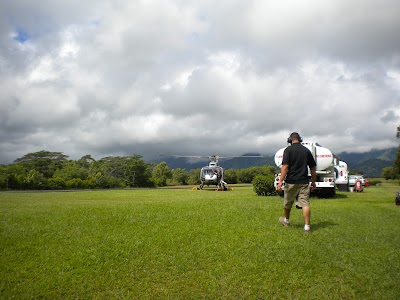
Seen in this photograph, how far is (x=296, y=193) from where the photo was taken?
28.4ft

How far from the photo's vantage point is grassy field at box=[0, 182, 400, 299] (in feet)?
16.6

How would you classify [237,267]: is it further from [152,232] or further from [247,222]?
[247,222]

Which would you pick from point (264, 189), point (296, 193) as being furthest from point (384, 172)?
point (296, 193)

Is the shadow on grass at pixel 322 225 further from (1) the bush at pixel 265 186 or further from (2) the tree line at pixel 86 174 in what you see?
(2) the tree line at pixel 86 174

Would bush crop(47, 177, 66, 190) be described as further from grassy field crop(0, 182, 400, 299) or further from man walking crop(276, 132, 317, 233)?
man walking crop(276, 132, 317, 233)

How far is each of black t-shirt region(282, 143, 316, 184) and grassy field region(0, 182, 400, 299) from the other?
1379 mm

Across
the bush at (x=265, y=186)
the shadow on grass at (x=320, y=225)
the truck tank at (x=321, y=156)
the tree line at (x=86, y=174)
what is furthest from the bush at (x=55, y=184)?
the shadow on grass at (x=320, y=225)

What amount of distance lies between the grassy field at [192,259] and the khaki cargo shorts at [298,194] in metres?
0.77

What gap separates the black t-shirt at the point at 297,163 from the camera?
8.55 m

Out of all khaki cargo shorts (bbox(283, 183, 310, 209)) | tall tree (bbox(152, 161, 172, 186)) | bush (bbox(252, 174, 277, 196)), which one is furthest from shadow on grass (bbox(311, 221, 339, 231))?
tall tree (bbox(152, 161, 172, 186))

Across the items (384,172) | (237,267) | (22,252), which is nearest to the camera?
(237,267)

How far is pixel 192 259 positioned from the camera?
6219mm

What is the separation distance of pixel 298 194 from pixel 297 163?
2.77 ft

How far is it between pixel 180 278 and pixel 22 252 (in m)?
3.46
